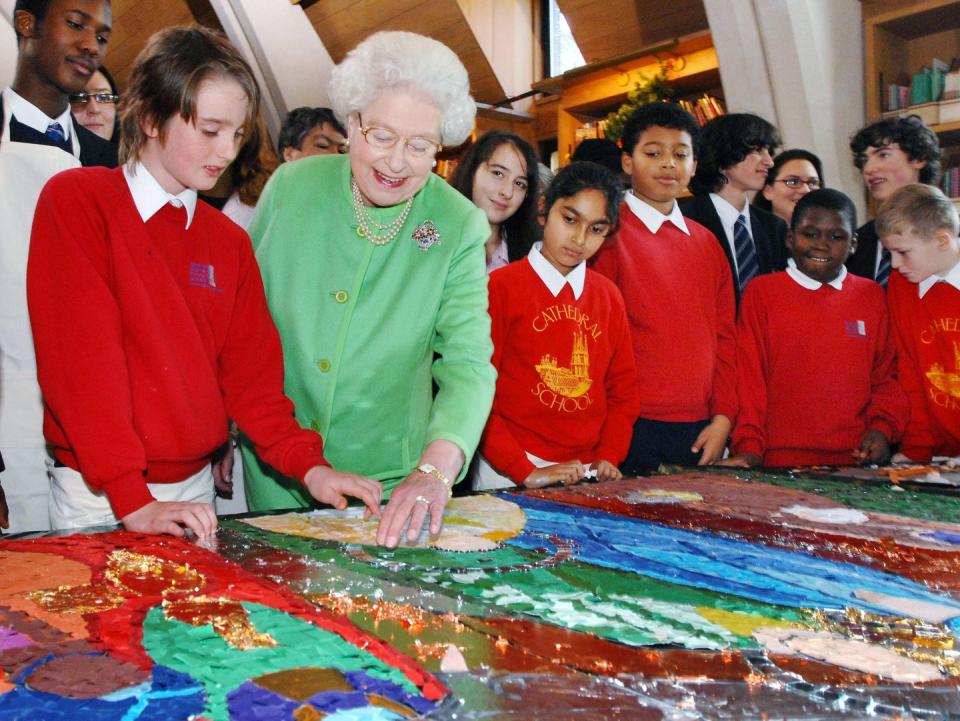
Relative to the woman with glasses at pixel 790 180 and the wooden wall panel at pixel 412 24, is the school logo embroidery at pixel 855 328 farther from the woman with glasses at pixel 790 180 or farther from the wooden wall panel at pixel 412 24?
the wooden wall panel at pixel 412 24

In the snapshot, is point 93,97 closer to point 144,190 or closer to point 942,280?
point 144,190

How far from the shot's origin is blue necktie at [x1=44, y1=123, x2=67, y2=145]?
6.15 ft

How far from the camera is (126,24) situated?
7.43 meters

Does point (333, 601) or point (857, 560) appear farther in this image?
point (857, 560)

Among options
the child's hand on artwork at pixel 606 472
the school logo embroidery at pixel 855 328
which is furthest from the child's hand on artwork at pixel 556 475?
the school logo embroidery at pixel 855 328

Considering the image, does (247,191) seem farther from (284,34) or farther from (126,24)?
(126,24)

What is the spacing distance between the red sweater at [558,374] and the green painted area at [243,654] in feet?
3.86

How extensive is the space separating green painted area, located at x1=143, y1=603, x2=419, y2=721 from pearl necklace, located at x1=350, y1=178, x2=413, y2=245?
0.79m

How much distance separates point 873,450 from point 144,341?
1622 mm

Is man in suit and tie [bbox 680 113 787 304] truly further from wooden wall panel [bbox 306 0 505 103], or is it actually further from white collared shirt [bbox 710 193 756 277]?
wooden wall panel [bbox 306 0 505 103]

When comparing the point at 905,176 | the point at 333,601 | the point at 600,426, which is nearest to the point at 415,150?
the point at 333,601

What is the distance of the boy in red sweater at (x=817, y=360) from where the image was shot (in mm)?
2139

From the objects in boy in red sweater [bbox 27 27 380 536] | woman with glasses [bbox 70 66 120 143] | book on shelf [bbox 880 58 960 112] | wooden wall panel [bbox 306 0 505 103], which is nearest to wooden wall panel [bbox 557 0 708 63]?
wooden wall panel [bbox 306 0 505 103]

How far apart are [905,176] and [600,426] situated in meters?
1.48
